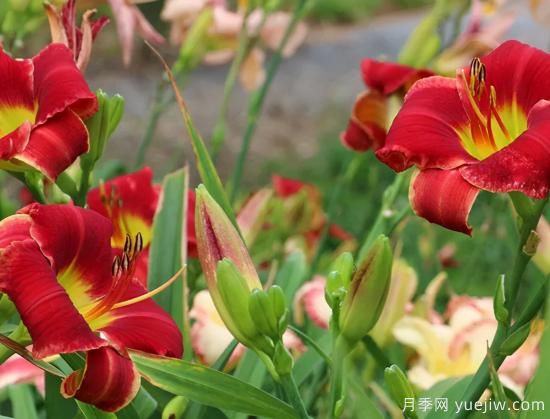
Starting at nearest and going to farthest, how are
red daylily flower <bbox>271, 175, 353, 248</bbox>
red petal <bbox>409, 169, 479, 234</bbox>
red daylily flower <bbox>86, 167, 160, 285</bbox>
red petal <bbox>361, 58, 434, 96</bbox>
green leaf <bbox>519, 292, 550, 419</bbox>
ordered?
green leaf <bbox>519, 292, 550, 419</bbox>
red petal <bbox>409, 169, 479, 234</bbox>
red daylily flower <bbox>86, 167, 160, 285</bbox>
red petal <bbox>361, 58, 434, 96</bbox>
red daylily flower <bbox>271, 175, 353, 248</bbox>

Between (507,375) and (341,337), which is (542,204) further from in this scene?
(507,375)

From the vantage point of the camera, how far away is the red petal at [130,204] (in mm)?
703

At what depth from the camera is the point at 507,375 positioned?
72 cm

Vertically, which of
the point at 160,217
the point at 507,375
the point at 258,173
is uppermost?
the point at 160,217

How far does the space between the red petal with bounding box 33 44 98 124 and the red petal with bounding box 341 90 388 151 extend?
1.00 ft

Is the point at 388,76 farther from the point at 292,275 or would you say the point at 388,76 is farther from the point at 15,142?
the point at 15,142

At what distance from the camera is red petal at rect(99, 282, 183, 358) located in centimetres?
49

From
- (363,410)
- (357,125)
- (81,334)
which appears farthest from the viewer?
(357,125)

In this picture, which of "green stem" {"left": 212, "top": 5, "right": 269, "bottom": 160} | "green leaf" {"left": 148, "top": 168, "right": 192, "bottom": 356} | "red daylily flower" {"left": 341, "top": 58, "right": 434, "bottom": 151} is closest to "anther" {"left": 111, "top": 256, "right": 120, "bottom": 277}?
"green leaf" {"left": 148, "top": 168, "right": 192, "bottom": 356}

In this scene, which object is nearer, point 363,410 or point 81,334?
point 81,334

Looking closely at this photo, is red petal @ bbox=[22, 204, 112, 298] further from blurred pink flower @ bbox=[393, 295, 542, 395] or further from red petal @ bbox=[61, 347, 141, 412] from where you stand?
blurred pink flower @ bbox=[393, 295, 542, 395]

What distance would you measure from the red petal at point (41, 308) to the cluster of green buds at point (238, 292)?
0.08 metres

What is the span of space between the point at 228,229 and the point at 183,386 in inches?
3.3

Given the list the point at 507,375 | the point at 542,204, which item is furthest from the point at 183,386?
the point at 507,375
